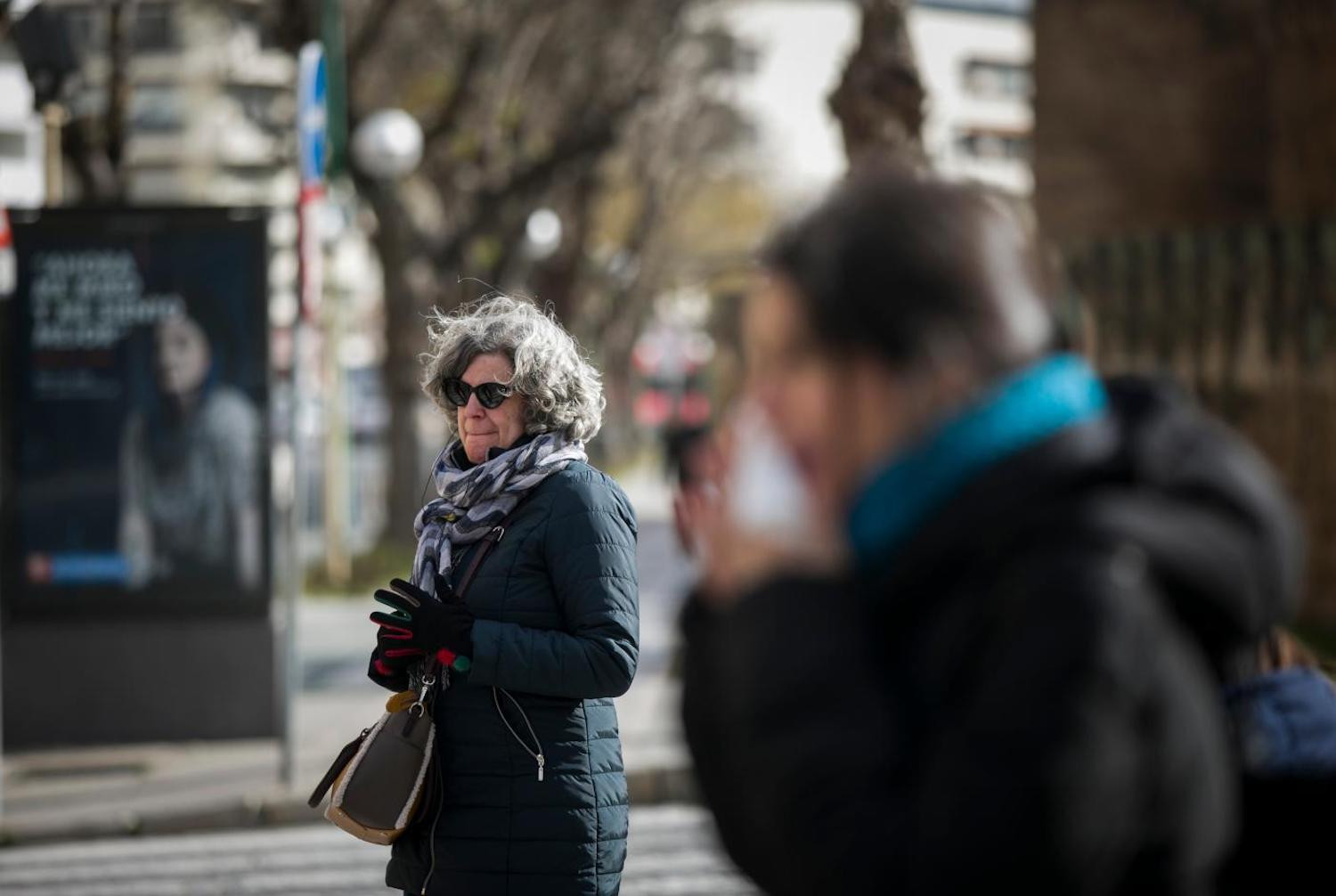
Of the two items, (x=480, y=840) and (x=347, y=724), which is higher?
(x=480, y=840)

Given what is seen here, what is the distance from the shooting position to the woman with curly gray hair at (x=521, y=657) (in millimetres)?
3768

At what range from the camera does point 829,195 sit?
1.80 meters

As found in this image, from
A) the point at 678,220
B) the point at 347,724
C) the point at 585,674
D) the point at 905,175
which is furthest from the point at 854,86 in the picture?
the point at 678,220

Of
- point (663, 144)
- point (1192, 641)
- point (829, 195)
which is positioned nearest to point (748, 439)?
point (829, 195)

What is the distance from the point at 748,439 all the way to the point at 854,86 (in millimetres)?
10611

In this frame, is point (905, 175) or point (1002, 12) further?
point (1002, 12)

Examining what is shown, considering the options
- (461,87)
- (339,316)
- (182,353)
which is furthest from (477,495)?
(339,316)

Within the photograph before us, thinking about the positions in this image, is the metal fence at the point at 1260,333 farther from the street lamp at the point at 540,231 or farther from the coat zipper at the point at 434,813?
the coat zipper at the point at 434,813

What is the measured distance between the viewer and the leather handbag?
3732 mm

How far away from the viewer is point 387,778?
374 centimetres

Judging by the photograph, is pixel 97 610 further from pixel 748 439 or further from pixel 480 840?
pixel 748 439

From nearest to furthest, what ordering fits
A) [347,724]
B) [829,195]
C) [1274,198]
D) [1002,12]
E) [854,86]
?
[829,195]
[347,724]
[854,86]
[1274,198]
[1002,12]

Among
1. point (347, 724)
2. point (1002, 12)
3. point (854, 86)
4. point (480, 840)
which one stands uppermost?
point (1002, 12)

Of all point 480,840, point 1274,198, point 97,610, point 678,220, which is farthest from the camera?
point 678,220
